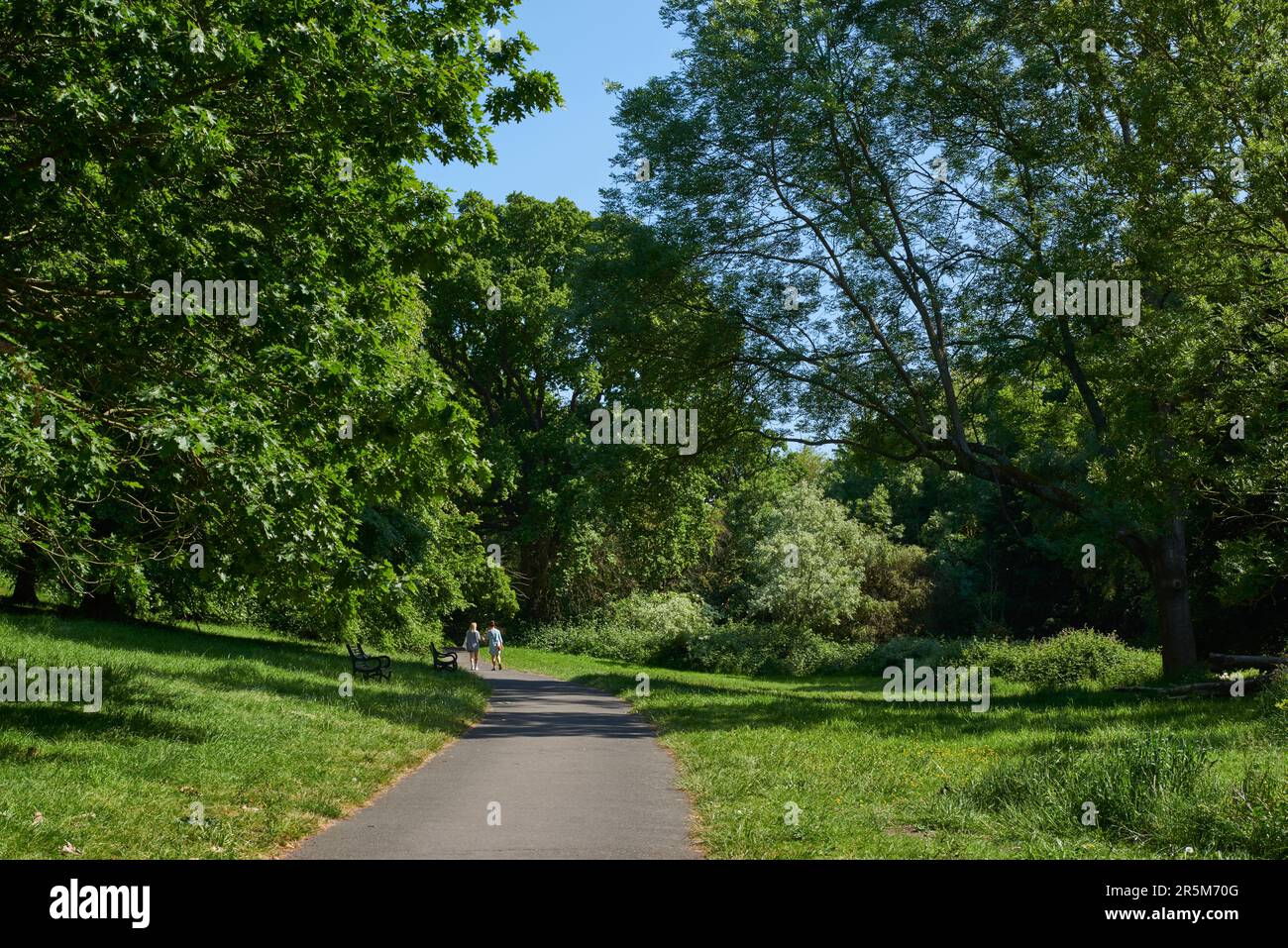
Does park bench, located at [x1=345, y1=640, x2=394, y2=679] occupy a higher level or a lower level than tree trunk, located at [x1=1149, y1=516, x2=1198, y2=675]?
lower

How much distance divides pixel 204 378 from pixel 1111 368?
584 inches

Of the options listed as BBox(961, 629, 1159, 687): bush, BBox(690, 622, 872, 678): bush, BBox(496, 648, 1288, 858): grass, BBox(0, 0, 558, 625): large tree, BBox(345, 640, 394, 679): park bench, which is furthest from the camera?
BBox(690, 622, 872, 678): bush

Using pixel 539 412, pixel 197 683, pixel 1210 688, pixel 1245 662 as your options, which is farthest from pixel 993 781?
pixel 539 412

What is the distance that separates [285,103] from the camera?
36.3 feet

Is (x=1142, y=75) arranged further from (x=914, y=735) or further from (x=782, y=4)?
(x=914, y=735)

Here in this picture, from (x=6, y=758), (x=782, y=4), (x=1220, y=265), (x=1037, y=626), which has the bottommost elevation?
(x=1037, y=626)

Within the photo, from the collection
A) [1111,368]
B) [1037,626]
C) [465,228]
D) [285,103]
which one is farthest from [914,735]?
[1037,626]

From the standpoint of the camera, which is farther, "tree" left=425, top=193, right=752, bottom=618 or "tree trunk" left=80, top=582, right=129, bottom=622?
"tree" left=425, top=193, right=752, bottom=618

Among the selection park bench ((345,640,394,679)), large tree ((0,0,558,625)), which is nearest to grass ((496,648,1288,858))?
large tree ((0,0,558,625))

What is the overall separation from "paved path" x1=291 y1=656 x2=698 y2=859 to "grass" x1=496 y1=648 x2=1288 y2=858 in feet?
1.66

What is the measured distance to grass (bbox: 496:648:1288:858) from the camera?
8.00m

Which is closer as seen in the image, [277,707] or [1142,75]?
[277,707]

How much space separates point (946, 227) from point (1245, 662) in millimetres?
11311

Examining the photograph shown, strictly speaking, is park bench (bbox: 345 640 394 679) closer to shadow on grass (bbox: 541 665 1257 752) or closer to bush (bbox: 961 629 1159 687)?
shadow on grass (bbox: 541 665 1257 752)
